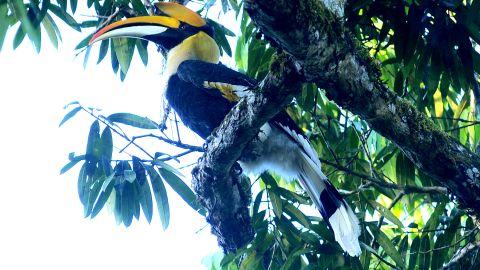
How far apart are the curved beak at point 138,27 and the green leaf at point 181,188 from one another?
1.90 feet

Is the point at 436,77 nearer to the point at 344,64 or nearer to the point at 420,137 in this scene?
the point at 420,137

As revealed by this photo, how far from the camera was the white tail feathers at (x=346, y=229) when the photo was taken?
240 cm

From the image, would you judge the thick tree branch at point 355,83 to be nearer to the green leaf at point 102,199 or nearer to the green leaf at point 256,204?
the green leaf at point 256,204

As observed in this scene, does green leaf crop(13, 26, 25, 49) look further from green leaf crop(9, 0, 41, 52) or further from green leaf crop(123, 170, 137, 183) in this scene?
Result: green leaf crop(123, 170, 137, 183)

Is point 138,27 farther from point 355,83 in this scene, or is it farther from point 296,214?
point 355,83

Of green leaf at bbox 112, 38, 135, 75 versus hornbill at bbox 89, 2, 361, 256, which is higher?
green leaf at bbox 112, 38, 135, 75

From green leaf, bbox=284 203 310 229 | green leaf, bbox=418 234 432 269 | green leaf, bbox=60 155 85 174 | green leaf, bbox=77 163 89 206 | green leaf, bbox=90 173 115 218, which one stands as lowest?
green leaf, bbox=418 234 432 269

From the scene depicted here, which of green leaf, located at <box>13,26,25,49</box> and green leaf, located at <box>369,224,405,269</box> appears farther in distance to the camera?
green leaf, located at <box>13,26,25,49</box>

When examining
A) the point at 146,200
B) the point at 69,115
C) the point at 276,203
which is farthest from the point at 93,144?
the point at 276,203

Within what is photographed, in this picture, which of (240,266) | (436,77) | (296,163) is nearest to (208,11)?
(296,163)

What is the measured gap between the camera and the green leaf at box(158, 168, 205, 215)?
105 inches

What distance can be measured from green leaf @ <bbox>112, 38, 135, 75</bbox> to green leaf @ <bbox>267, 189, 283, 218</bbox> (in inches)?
36.8

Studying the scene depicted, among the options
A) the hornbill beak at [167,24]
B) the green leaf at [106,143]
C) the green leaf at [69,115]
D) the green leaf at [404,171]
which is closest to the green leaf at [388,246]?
the green leaf at [404,171]

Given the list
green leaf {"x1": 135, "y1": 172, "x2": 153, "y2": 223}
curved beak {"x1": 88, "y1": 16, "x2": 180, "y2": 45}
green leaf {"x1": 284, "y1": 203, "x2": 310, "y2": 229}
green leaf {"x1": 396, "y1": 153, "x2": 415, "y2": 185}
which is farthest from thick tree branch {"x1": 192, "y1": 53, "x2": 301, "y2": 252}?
curved beak {"x1": 88, "y1": 16, "x2": 180, "y2": 45}
